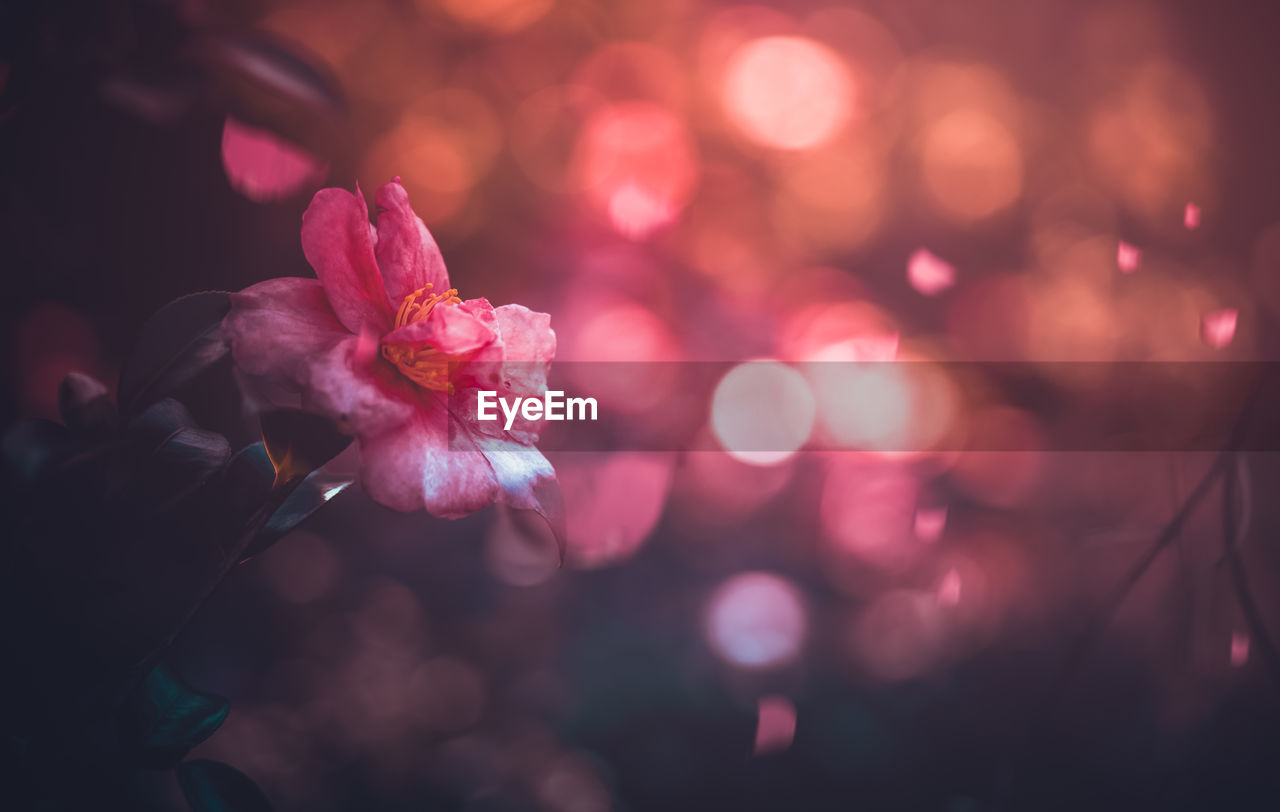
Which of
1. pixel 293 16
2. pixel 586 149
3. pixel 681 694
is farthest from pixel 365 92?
pixel 681 694

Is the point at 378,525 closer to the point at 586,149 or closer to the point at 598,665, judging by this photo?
the point at 598,665

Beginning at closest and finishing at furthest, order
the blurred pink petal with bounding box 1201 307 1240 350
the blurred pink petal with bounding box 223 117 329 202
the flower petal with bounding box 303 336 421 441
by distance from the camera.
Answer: the flower petal with bounding box 303 336 421 441 < the blurred pink petal with bounding box 223 117 329 202 < the blurred pink petal with bounding box 1201 307 1240 350

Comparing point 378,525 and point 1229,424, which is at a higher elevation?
point 1229,424

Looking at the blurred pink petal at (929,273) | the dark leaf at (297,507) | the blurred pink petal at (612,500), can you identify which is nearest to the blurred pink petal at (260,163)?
the dark leaf at (297,507)

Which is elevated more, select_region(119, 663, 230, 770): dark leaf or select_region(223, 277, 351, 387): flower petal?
select_region(223, 277, 351, 387): flower petal

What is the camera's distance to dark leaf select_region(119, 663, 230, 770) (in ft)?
0.74

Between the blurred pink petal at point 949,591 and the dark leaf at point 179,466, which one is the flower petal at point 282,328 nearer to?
the dark leaf at point 179,466

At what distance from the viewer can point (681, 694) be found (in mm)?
700

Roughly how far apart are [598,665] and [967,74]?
0.82 metres

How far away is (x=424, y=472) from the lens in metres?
0.19

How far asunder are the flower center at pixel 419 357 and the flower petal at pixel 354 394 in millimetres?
15

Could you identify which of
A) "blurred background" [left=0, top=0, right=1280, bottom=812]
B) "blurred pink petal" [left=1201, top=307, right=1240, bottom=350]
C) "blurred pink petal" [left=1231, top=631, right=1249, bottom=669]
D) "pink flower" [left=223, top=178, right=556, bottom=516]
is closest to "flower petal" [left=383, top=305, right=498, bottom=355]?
"pink flower" [left=223, top=178, right=556, bottom=516]

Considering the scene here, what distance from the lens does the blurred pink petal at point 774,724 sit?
0.67 metres

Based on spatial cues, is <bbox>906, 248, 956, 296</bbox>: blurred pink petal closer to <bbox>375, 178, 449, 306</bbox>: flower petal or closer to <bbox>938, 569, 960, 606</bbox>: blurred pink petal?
<bbox>938, 569, 960, 606</bbox>: blurred pink petal
